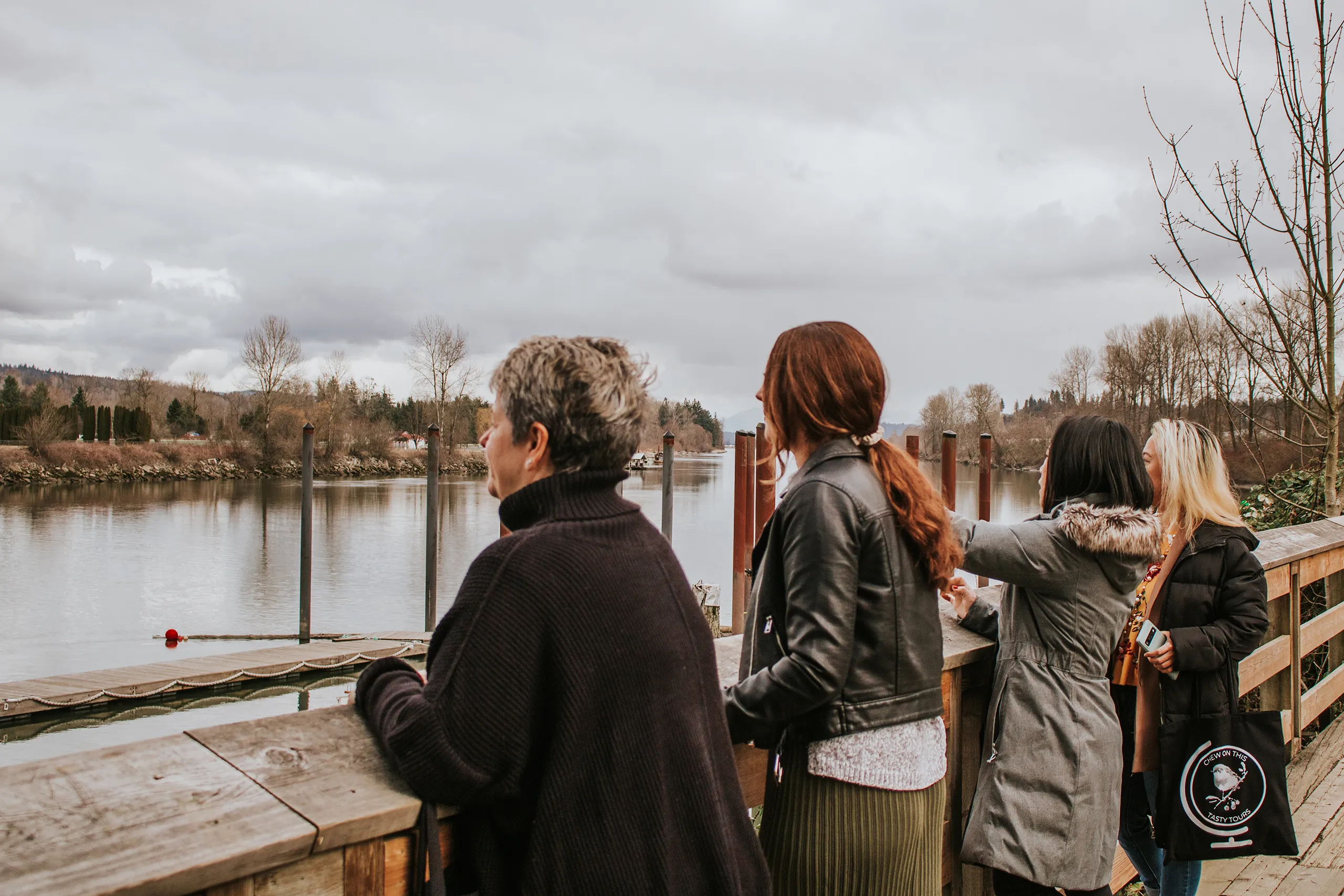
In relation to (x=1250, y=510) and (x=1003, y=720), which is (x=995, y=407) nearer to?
(x=1250, y=510)

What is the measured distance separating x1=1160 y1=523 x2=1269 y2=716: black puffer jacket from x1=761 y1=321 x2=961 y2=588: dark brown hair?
118 centimetres

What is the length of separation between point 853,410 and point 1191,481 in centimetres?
145

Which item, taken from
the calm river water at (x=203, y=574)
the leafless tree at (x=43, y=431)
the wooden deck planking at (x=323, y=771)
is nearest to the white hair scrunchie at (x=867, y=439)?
the wooden deck planking at (x=323, y=771)

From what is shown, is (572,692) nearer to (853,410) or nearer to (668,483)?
(853,410)

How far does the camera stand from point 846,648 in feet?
5.20

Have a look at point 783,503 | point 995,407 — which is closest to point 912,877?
point 783,503

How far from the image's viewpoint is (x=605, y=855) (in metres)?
1.20

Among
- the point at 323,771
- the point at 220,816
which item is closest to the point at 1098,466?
the point at 323,771

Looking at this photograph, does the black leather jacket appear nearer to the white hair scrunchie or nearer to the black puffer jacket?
the white hair scrunchie

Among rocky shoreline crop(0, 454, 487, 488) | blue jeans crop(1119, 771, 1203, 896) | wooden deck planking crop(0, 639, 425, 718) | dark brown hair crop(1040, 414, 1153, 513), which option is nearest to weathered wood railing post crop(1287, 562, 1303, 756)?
blue jeans crop(1119, 771, 1203, 896)

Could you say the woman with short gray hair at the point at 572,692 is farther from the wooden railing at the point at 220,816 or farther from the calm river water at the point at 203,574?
the calm river water at the point at 203,574

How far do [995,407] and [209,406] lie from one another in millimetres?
69948

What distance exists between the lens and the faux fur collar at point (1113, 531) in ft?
6.92

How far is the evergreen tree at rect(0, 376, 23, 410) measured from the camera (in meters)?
71.3
